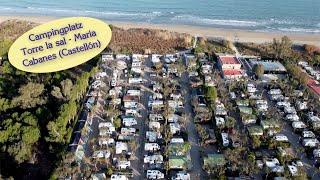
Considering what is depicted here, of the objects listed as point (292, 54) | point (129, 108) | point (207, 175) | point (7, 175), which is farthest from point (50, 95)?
point (292, 54)

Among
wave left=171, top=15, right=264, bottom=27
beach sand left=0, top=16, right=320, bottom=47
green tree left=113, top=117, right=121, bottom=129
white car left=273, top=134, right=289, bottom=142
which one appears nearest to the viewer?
white car left=273, top=134, right=289, bottom=142

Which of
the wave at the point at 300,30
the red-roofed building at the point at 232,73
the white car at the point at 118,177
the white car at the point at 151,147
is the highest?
the wave at the point at 300,30

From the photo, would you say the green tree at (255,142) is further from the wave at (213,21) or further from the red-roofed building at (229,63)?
the wave at (213,21)

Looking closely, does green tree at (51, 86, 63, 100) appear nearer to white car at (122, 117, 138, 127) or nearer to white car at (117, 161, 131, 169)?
white car at (122, 117, 138, 127)

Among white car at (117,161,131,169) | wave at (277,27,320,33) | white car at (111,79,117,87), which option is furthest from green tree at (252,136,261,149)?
wave at (277,27,320,33)

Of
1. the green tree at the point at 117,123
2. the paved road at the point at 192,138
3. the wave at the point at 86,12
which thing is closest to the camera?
the paved road at the point at 192,138

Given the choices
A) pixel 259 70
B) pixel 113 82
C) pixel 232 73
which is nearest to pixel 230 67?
pixel 232 73

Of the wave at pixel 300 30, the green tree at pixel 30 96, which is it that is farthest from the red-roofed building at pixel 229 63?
the wave at pixel 300 30

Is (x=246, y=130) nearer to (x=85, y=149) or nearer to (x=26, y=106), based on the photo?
(x=85, y=149)
